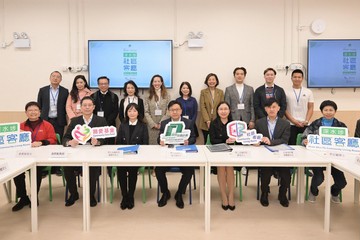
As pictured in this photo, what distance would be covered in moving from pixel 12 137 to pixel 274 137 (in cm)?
259

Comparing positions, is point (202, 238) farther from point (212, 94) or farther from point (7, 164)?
point (212, 94)

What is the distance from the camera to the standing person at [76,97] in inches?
185

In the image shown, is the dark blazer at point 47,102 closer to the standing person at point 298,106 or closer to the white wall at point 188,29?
the white wall at point 188,29

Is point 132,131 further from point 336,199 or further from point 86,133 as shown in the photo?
point 336,199

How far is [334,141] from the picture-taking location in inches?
119

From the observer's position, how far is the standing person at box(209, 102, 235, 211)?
337cm

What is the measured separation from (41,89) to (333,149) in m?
3.91

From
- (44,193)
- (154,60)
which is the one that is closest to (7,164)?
(44,193)

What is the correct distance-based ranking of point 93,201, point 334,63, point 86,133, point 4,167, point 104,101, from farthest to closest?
point 334,63 < point 104,101 < point 93,201 < point 86,133 < point 4,167

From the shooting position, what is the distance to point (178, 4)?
5020 millimetres

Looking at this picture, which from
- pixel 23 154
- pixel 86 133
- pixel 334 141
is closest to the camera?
pixel 23 154

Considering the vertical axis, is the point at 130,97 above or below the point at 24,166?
above

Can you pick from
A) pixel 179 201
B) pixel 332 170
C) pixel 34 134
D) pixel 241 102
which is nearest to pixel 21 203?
pixel 34 134

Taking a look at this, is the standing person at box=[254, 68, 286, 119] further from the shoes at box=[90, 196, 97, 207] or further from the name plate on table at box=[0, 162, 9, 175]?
the name plate on table at box=[0, 162, 9, 175]
